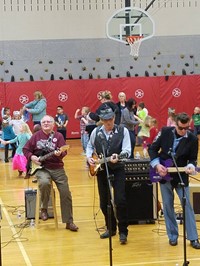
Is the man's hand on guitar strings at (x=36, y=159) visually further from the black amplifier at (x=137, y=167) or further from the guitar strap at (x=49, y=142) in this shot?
the black amplifier at (x=137, y=167)

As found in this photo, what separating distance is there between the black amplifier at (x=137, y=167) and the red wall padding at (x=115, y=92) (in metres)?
14.3

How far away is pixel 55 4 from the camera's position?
2380cm

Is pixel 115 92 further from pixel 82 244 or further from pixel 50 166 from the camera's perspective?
pixel 82 244

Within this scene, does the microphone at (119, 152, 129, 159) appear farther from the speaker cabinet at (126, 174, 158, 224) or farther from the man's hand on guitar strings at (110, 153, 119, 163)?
the speaker cabinet at (126, 174, 158, 224)

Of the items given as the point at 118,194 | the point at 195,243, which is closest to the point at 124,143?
the point at 118,194

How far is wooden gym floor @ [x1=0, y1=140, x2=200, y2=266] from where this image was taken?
6910 mm

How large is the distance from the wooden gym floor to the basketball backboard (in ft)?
33.3

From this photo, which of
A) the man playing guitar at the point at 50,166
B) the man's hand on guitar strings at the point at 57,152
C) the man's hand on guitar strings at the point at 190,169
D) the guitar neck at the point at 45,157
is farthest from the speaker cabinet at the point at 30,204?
the man's hand on guitar strings at the point at 190,169

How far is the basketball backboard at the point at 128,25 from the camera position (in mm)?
19266

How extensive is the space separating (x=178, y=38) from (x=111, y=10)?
10.7 feet

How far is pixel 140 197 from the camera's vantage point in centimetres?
842

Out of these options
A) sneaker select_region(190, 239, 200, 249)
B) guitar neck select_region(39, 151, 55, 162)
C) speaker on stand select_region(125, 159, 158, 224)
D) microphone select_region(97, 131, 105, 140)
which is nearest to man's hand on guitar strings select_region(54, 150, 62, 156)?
guitar neck select_region(39, 151, 55, 162)

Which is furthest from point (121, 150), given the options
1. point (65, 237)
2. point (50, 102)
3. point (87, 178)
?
point (50, 102)

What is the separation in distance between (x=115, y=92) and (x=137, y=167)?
47.9 ft
